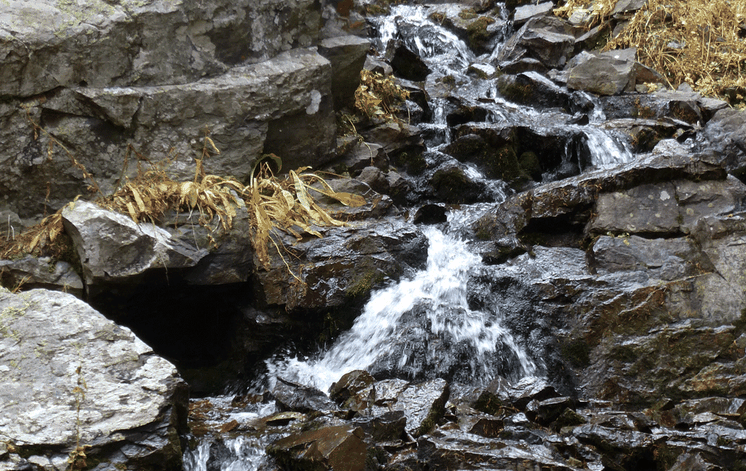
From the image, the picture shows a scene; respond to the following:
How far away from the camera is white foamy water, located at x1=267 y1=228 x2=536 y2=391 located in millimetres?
4301

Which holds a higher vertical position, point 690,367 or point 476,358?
point 690,367

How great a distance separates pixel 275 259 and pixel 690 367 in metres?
3.05

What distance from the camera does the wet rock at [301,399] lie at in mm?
3641

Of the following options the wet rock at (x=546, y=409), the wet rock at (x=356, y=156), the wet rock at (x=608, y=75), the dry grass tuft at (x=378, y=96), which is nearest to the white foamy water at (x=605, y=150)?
the wet rock at (x=608, y=75)

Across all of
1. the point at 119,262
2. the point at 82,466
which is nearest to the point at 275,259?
the point at 119,262

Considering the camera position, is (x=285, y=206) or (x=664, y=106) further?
(x=664, y=106)

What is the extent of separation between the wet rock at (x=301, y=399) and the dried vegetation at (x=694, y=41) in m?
7.21

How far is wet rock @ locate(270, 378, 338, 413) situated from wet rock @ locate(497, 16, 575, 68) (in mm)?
7732

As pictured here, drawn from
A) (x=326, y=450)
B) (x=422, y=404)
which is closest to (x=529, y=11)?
(x=422, y=404)

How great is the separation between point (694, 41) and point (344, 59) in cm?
615

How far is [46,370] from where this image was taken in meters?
2.93

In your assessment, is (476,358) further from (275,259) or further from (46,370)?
(46,370)

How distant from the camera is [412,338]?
436 centimetres

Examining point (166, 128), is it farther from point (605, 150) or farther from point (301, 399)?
point (605, 150)
